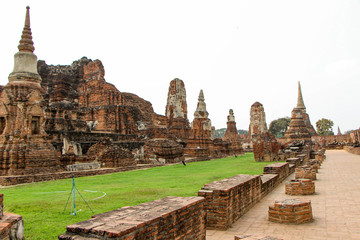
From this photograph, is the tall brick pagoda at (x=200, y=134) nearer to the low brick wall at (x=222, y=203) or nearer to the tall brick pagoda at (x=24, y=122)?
the tall brick pagoda at (x=24, y=122)

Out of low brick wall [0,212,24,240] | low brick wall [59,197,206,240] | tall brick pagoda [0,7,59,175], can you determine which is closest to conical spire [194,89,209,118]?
tall brick pagoda [0,7,59,175]

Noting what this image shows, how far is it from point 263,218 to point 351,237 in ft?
4.49

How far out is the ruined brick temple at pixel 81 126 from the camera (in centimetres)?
1074

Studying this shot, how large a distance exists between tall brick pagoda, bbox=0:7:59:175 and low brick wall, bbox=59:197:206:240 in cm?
841

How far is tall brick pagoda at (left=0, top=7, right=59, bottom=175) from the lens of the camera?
33.0 feet

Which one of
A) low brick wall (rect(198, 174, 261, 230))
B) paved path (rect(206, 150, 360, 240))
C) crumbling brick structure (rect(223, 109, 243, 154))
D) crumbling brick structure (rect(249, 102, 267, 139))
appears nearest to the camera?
paved path (rect(206, 150, 360, 240))

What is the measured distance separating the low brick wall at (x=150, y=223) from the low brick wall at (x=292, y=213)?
58.7 inches

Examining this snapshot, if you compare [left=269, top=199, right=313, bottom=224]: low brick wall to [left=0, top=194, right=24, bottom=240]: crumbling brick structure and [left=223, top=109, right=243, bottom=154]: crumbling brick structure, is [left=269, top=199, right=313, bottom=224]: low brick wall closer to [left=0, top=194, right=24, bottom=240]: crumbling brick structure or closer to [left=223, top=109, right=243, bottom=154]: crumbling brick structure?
[left=0, top=194, right=24, bottom=240]: crumbling brick structure

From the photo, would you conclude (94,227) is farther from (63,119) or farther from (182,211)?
(63,119)

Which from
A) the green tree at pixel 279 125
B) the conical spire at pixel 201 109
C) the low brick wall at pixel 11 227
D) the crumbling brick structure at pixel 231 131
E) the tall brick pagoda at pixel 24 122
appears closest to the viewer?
the low brick wall at pixel 11 227

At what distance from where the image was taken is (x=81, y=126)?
1714 centimetres

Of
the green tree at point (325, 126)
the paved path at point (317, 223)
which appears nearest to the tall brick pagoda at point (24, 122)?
the paved path at point (317, 223)

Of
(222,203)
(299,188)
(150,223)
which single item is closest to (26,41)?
(222,203)

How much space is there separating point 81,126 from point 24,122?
6.30 meters
